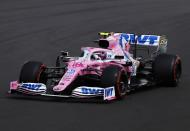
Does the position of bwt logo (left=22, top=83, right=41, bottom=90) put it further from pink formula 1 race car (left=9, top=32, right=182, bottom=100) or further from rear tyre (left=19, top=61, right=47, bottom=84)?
rear tyre (left=19, top=61, right=47, bottom=84)

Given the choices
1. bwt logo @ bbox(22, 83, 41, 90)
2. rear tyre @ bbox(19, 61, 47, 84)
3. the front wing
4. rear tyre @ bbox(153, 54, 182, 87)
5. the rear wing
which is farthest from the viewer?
the rear wing

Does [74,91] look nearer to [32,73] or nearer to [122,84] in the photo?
[122,84]

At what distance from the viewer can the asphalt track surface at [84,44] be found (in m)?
9.74

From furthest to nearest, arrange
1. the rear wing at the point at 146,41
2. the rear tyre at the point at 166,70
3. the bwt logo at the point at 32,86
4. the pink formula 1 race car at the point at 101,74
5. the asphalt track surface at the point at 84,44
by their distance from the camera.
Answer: the rear wing at the point at 146,41
the rear tyre at the point at 166,70
the bwt logo at the point at 32,86
the pink formula 1 race car at the point at 101,74
the asphalt track surface at the point at 84,44

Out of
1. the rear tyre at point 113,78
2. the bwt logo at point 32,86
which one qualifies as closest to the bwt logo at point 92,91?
the rear tyre at point 113,78

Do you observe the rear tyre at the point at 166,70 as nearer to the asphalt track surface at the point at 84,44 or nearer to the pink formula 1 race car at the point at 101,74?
the pink formula 1 race car at the point at 101,74

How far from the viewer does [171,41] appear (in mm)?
19688

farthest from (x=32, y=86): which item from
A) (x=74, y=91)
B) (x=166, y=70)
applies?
(x=166, y=70)

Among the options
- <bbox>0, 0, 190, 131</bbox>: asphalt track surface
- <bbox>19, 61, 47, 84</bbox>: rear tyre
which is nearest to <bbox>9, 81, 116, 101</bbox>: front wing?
<bbox>0, 0, 190, 131</bbox>: asphalt track surface

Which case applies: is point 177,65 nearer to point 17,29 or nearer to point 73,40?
point 73,40

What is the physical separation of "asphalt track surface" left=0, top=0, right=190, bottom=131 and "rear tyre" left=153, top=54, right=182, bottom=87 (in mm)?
172

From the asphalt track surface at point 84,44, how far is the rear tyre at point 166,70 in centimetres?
17

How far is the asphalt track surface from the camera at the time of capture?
384 inches

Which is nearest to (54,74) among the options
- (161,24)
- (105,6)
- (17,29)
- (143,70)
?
(143,70)
